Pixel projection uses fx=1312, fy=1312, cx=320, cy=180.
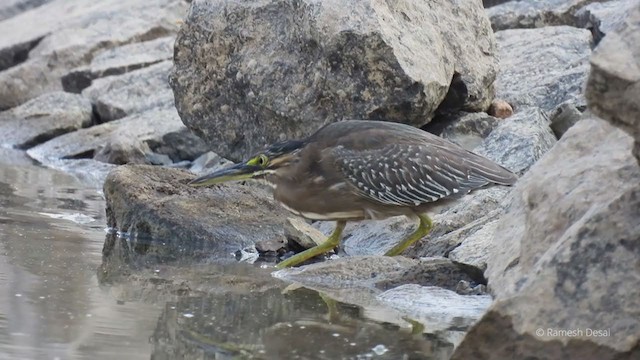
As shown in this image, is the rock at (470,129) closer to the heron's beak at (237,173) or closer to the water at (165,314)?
the heron's beak at (237,173)

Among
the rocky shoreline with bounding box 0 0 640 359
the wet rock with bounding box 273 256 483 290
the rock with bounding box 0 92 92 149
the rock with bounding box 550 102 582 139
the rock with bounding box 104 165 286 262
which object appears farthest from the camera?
the rock with bounding box 0 92 92 149

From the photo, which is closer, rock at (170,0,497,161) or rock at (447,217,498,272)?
rock at (447,217,498,272)

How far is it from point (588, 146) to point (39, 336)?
2.26m

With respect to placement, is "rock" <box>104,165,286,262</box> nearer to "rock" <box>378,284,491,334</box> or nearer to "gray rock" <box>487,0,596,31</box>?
"rock" <box>378,284,491,334</box>

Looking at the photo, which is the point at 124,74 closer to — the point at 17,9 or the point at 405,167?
the point at 17,9

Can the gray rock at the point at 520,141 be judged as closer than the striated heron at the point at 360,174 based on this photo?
No

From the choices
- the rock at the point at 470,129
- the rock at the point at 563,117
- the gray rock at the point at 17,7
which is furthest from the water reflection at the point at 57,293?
the gray rock at the point at 17,7

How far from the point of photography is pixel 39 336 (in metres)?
4.90

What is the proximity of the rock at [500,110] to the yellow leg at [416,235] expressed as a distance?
2.56m

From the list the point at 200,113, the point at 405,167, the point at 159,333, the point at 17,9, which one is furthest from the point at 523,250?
the point at 17,9

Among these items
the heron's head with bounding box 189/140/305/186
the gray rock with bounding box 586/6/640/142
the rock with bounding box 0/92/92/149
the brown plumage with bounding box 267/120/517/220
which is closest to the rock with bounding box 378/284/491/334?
the brown plumage with bounding box 267/120/517/220

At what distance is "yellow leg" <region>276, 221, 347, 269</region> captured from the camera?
7.50m

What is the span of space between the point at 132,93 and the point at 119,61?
3.77 ft

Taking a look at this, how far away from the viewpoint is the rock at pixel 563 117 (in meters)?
9.12
